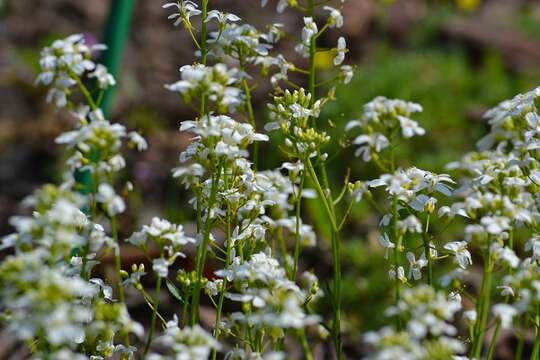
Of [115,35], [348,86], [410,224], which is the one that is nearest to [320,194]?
[410,224]

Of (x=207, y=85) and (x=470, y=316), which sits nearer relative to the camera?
(x=207, y=85)

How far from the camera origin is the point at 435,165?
4355 millimetres

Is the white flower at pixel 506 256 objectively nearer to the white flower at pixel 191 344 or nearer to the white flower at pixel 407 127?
the white flower at pixel 407 127

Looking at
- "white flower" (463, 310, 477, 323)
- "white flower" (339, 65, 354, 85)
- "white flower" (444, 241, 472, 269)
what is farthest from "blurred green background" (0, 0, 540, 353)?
"white flower" (463, 310, 477, 323)

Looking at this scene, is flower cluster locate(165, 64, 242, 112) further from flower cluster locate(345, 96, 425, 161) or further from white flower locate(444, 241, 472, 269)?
Answer: white flower locate(444, 241, 472, 269)

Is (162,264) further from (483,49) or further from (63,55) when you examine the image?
(483,49)

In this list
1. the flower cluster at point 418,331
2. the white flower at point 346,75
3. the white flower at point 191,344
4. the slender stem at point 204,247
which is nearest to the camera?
the flower cluster at point 418,331

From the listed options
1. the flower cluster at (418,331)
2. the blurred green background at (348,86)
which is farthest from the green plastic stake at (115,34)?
the flower cluster at (418,331)

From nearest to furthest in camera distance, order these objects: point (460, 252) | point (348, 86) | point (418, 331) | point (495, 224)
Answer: point (418, 331) → point (495, 224) → point (460, 252) → point (348, 86)

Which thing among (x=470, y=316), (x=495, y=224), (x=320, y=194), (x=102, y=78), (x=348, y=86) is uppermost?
(x=102, y=78)

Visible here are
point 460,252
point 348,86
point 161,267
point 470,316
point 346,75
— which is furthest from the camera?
point 348,86

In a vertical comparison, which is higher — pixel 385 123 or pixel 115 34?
pixel 385 123

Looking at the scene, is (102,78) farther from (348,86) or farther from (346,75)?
(348,86)

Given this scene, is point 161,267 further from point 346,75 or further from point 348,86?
point 348,86
